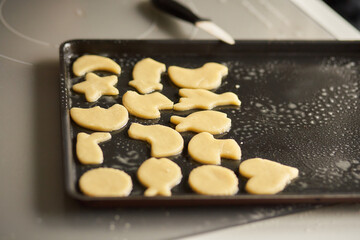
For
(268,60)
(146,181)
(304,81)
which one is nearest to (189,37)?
(268,60)

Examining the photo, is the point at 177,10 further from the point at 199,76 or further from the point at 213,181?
the point at 213,181

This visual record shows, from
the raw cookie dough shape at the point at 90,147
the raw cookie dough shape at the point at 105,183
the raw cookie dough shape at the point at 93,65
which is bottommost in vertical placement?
the raw cookie dough shape at the point at 105,183

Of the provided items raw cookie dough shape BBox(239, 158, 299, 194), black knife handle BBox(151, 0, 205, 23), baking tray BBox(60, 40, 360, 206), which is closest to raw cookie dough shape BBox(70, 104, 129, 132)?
baking tray BBox(60, 40, 360, 206)

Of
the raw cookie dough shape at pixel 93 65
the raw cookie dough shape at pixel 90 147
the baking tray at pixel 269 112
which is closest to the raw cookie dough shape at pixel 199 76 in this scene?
the baking tray at pixel 269 112

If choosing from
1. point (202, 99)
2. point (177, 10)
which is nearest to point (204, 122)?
point (202, 99)

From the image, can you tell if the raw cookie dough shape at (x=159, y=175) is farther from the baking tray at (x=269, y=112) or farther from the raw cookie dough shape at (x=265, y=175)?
the raw cookie dough shape at (x=265, y=175)

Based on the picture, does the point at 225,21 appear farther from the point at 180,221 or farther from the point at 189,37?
the point at 180,221

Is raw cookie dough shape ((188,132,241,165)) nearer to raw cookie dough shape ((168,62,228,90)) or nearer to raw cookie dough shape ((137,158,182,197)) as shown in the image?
raw cookie dough shape ((137,158,182,197))
